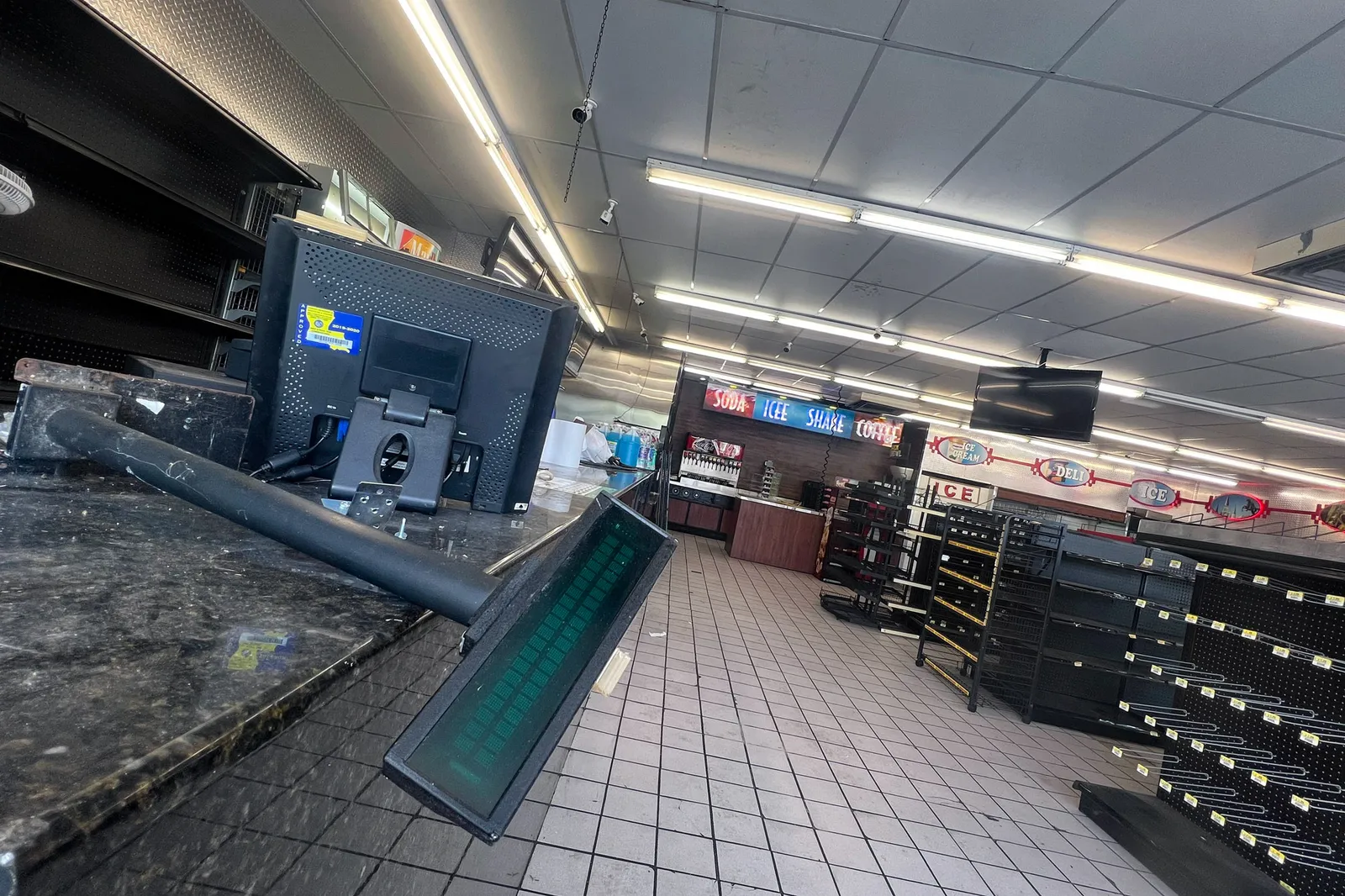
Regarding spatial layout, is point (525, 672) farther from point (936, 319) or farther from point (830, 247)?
point (936, 319)

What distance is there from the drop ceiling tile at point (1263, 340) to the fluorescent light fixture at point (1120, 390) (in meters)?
1.48

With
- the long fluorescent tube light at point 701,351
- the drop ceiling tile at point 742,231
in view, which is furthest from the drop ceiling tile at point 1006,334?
the long fluorescent tube light at point 701,351

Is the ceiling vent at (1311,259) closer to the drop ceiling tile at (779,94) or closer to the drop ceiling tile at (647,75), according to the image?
the drop ceiling tile at (779,94)

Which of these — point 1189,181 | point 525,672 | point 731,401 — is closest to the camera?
point 525,672

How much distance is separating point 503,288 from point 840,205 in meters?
3.65

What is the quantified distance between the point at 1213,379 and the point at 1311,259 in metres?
3.78

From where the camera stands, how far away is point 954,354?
299 inches

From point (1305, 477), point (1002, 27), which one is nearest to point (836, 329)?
point (1002, 27)

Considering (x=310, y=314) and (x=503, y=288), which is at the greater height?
(x=503, y=288)

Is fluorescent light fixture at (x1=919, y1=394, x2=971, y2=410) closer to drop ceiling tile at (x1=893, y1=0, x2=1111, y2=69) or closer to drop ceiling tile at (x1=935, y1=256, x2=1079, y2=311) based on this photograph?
drop ceiling tile at (x1=935, y1=256, x2=1079, y2=311)

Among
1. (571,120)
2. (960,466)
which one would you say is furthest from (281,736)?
(960,466)

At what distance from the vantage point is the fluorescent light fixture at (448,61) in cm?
315

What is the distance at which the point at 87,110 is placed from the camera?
296 cm

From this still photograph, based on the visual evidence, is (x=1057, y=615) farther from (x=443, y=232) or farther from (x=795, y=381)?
(x=795, y=381)
